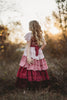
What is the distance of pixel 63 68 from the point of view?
14.3 ft

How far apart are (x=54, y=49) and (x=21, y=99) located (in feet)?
13.3

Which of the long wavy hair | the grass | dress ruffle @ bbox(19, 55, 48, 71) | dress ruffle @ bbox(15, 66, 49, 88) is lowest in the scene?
the grass

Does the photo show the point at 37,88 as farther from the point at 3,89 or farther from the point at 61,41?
the point at 61,41

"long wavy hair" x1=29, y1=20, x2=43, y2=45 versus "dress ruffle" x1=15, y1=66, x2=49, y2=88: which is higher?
"long wavy hair" x1=29, y1=20, x2=43, y2=45

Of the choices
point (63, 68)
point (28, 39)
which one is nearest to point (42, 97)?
point (28, 39)

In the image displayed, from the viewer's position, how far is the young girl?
3186 millimetres

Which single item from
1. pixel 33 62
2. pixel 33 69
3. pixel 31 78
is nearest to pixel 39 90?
pixel 31 78

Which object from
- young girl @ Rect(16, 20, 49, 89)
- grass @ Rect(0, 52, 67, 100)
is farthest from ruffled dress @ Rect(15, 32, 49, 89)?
grass @ Rect(0, 52, 67, 100)

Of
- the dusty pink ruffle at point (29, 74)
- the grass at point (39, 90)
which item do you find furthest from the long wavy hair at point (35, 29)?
the grass at point (39, 90)

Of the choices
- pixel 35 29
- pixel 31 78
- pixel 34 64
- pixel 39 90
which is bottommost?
pixel 39 90

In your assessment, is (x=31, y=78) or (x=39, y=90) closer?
(x=31, y=78)

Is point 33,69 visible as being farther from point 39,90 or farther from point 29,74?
point 39,90

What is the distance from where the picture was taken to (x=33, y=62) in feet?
10.5

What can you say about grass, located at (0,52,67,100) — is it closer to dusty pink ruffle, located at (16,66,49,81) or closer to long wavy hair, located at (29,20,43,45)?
dusty pink ruffle, located at (16,66,49,81)
